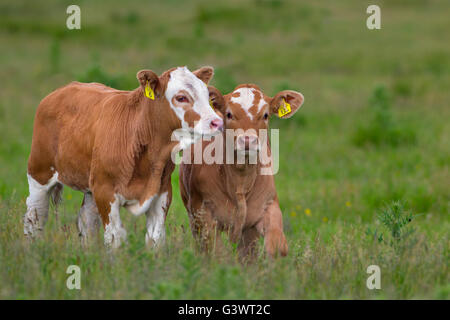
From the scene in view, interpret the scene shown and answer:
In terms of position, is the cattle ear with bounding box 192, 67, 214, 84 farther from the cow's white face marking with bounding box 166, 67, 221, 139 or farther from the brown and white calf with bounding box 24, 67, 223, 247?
the cow's white face marking with bounding box 166, 67, 221, 139

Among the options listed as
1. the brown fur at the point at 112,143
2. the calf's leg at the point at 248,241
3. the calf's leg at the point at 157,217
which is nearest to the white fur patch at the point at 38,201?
the brown fur at the point at 112,143

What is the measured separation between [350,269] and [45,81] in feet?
49.3

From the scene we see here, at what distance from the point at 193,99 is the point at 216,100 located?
17.5 inches

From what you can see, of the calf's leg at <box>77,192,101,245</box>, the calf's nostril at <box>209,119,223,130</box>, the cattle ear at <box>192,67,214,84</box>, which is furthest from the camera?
the calf's leg at <box>77,192,101,245</box>

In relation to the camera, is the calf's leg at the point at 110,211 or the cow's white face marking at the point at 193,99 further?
the calf's leg at the point at 110,211

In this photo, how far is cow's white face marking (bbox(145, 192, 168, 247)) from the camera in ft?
20.5

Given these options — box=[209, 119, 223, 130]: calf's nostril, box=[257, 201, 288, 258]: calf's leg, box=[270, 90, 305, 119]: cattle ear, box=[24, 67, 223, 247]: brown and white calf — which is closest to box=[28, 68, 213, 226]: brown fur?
box=[24, 67, 223, 247]: brown and white calf

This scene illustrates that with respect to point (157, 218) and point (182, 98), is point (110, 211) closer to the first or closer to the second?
point (157, 218)

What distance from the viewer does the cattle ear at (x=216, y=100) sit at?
21.2 feet

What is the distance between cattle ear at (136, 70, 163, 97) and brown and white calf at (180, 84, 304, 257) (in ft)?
A: 1.91

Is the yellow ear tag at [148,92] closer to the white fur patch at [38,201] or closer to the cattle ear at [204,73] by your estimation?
the cattle ear at [204,73]

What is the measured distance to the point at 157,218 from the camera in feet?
20.7

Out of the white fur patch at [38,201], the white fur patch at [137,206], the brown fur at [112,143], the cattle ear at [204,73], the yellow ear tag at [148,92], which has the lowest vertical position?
the white fur patch at [137,206]

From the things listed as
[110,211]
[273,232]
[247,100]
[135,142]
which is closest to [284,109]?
[247,100]
